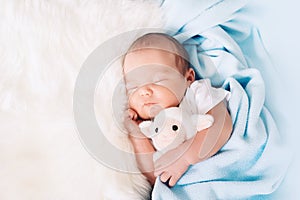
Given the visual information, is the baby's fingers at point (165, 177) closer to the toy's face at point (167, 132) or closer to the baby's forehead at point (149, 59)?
the toy's face at point (167, 132)

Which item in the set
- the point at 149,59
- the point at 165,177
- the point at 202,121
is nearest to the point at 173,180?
the point at 165,177

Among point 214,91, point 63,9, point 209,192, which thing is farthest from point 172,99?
point 63,9

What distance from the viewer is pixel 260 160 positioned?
1.00 m

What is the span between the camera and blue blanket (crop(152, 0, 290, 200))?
0.98 m

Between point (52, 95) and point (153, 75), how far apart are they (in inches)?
7.8

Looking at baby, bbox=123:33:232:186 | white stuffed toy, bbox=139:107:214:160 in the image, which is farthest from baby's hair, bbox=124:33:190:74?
white stuffed toy, bbox=139:107:214:160

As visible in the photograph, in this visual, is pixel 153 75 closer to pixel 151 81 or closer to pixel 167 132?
pixel 151 81

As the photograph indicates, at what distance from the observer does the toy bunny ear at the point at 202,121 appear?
0.99m

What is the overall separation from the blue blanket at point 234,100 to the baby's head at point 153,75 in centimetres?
9

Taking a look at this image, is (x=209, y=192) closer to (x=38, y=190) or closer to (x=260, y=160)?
(x=260, y=160)

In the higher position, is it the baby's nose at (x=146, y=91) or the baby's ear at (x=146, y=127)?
the baby's nose at (x=146, y=91)

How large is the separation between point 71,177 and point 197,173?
23 cm

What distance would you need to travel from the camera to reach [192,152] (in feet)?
3.22

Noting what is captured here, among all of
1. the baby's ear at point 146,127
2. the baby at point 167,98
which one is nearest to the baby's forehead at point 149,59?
the baby at point 167,98
